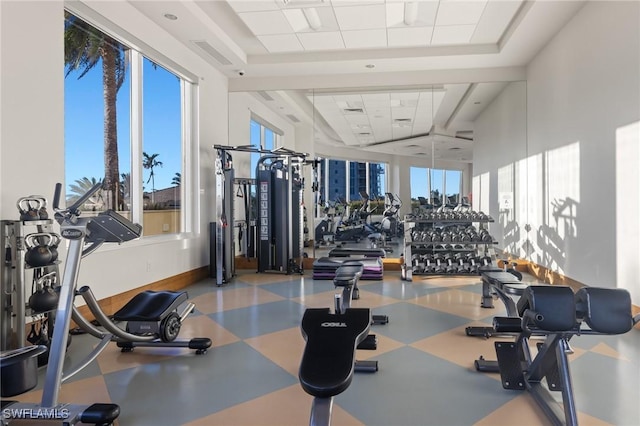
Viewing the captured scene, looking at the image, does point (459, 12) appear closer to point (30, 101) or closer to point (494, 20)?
point (494, 20)

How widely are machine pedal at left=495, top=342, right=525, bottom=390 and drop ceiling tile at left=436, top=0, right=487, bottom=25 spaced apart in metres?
4.08

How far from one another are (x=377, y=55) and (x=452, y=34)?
1.19 meters

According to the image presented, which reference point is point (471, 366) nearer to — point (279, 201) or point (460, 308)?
point (460, 308)

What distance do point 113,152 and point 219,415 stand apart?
3616 mm

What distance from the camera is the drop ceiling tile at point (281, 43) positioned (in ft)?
19.4

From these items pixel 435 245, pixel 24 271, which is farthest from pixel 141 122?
pixel 435 245

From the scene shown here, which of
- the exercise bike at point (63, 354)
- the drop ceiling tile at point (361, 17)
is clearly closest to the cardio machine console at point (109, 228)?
the exercise bike at point (63, 354)

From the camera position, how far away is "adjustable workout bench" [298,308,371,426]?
1.62m

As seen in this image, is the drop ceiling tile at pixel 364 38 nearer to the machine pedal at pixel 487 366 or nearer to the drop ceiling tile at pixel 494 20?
the drop ceiling tile at pixel 494 20

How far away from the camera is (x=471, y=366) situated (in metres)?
2.96

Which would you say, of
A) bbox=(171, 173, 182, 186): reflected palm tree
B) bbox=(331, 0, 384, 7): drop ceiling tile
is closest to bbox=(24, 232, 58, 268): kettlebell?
bbox=(171, 173, 182, 186): reflected palm tree

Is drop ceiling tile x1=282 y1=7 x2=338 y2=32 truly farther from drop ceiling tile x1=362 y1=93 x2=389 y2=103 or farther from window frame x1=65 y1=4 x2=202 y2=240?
drop ceiling tile x1=362 y1=93 x2=389 y2=103

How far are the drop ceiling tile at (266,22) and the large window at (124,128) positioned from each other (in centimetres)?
142

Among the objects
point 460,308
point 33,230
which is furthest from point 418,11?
point 33,230
